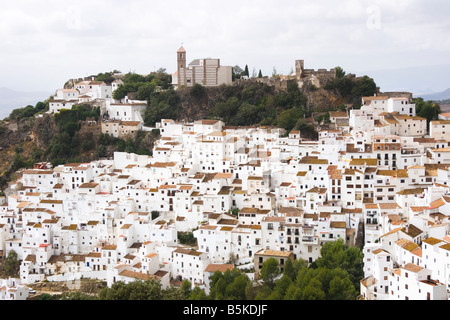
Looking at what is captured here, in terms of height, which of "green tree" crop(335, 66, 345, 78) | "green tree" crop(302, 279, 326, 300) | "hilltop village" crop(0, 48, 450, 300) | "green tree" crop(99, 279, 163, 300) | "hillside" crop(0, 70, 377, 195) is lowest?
"green tree" crop(99, 279, 163, 300)

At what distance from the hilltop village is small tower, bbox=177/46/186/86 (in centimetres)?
688

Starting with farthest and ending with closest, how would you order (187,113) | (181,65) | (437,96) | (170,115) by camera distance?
(181,65)
(187,113)
(170,115)
(437,96)

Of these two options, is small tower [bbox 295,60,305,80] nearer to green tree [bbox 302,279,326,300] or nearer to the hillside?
the hillside

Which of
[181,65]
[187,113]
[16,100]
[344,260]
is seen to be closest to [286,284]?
[344,260]

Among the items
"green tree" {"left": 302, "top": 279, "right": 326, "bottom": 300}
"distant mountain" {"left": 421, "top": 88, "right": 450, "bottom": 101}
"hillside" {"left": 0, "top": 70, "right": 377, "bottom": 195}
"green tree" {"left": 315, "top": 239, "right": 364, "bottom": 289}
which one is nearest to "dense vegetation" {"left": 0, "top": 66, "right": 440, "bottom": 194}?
"hillside" {"left": 0, "top": 70, "right": 377, "bottom": 195}

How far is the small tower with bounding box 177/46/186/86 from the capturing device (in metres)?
34.6

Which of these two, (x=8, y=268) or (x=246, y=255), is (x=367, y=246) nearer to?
(x=246, y=255)

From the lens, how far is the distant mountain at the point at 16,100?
113 ft

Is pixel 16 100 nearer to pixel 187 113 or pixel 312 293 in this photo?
pixel 187 113

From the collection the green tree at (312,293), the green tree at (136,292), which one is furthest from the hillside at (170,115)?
the green tree at (312,293)

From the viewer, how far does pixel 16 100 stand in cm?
3641

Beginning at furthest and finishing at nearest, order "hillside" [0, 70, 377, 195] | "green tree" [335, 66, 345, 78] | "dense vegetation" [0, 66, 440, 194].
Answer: "green tree" [335, 66, 345, 78] → "hillside" [0, 70, 377, 195] → "dense vegetation" [0, 66, 440, 194]

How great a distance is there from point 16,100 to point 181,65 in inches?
435
